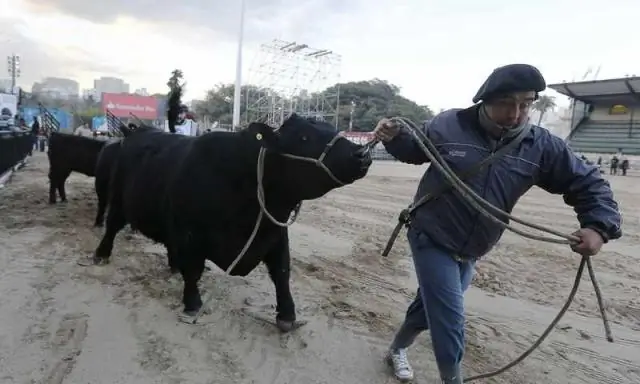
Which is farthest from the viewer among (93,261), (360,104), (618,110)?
(360,104)

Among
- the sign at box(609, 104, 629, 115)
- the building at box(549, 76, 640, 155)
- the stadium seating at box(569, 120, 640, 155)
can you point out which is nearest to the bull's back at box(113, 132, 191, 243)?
the stadium seating at box(569, 120, 640, 155)

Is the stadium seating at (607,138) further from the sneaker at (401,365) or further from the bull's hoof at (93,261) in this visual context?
the sneaker at (401,365)

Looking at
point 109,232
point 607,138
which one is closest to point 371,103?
point 607,138

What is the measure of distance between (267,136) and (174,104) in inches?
142

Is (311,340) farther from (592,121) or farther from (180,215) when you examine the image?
(592,121)

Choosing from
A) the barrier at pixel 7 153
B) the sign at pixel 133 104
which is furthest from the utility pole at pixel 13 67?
the barrier at pixel 7 153

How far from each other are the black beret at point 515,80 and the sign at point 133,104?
46813 millimetres

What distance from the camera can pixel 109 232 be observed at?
5.49 metres

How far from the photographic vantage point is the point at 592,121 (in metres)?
51.0

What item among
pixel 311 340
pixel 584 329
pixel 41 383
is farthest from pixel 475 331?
pixel 41 383

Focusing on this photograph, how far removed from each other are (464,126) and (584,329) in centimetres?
265

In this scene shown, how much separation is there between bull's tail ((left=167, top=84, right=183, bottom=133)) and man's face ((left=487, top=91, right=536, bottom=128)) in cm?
471

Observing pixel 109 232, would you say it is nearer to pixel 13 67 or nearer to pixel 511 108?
pixel 511 108

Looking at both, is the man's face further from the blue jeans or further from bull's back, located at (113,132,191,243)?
bull's back, located at (113,132,191,243)
